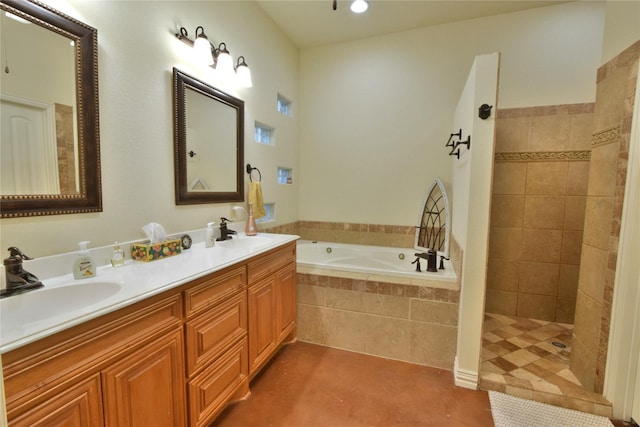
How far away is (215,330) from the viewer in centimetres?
136

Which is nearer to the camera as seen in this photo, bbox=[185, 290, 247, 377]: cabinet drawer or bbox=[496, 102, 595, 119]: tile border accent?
bbox=[185, 290, 247, 377]: cabinet drawer

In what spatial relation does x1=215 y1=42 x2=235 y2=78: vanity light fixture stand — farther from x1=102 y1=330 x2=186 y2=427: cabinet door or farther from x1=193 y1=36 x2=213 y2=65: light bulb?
x1=102 y1=330 x2=186 y2=427: cabinet door

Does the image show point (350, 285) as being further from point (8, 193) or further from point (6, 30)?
point (6, 30)

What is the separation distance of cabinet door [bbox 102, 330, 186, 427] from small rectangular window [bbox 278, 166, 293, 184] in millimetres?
2084

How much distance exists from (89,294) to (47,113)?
77 centimetres

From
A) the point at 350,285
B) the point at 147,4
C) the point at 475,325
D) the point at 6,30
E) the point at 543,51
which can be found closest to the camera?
the point at 6,30

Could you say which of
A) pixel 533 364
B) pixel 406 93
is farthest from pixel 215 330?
pixel 406 93

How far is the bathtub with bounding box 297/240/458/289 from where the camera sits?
205 cm

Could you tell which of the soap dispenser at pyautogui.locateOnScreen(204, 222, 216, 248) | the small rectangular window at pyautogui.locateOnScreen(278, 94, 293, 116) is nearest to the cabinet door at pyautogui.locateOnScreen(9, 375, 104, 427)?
the soap dispenser at pyautogui.locateOnScreen(204, 222, 216, 248)

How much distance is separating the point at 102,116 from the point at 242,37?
142 centimetres

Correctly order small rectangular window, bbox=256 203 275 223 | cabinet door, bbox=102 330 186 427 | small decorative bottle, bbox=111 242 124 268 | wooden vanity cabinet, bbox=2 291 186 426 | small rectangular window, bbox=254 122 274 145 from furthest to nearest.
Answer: small rectangular window, bbox=256 203 275 223
small rectangular window, bbox=254 122 274 145
small decorative bottle, bbox=111 242 124 268
cabinet door, bbox=102 330 186 427
wooden vanity cabinet, bbox=2 291 186 426

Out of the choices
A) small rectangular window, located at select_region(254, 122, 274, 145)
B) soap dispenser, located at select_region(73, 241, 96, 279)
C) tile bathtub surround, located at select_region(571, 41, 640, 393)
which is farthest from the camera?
small rectangular window, located at select_region(254, 122, 274, 145)

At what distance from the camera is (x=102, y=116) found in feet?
4.37

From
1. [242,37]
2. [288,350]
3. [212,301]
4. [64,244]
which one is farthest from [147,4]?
[288,350]
